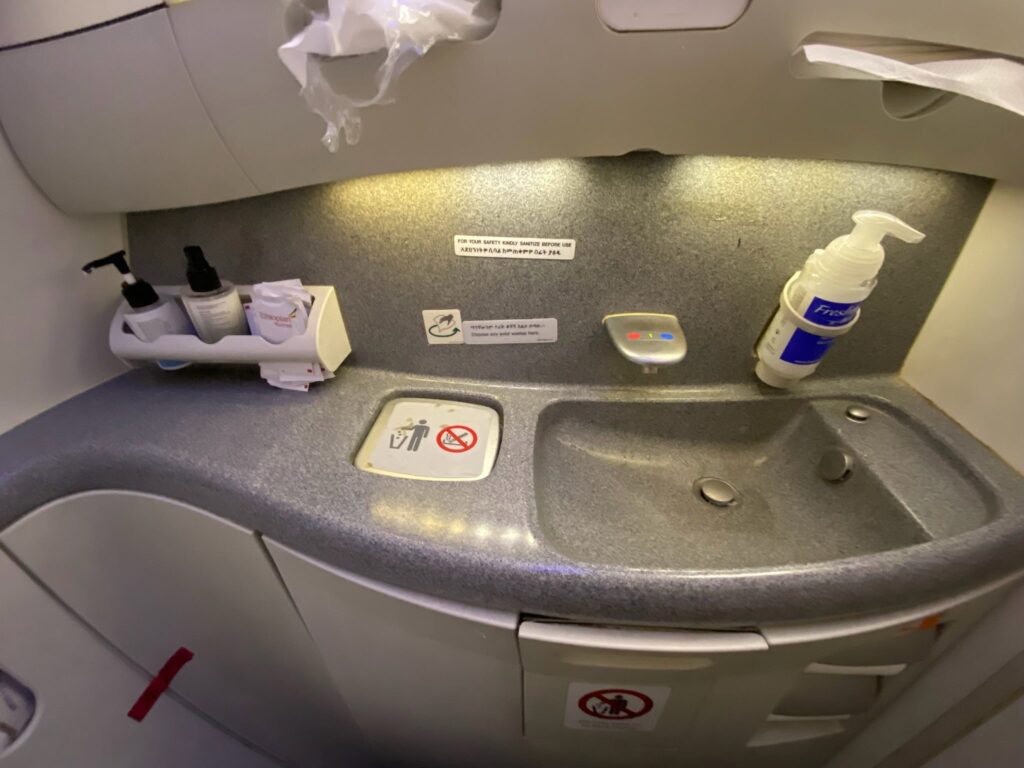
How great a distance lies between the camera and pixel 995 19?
346 mm

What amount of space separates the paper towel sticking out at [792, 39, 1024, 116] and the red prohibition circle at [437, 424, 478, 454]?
51 centimetres

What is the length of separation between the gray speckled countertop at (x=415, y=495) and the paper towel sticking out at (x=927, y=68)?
0.42 meters

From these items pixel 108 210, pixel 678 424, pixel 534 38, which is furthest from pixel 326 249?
pixel 678 424

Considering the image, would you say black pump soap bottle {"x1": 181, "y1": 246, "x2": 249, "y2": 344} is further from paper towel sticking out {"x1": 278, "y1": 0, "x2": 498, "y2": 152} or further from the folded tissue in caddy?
paper towel sticking out {"x1": 278, "y1": 0, "x2": 498, "y2": 152}

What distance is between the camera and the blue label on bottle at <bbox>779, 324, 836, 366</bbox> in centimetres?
59

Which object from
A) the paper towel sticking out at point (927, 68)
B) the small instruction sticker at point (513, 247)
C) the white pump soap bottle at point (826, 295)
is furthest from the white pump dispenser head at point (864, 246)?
the small instruction sticker at point (513, 247)

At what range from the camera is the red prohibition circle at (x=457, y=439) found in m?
0.60

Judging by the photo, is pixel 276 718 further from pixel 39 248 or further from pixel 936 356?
pixel 936 356

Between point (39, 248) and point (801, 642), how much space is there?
39.6 inches

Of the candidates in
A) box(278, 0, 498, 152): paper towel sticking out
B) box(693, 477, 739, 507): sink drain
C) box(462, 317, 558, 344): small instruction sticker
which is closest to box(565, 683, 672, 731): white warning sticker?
box(693, 477, 739, 507): sink drain

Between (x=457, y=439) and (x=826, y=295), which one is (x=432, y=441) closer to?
(x=457, y=439)

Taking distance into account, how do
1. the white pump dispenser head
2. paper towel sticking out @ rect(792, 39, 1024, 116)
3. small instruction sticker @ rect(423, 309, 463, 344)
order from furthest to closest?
1. small instruction sticker @ rect(423, 309, 463, 344)
2. the white pump dispenser head
3. paper towel sticking out @ rect(792, 39, 1024, 116)

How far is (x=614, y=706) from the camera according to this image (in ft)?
1.90

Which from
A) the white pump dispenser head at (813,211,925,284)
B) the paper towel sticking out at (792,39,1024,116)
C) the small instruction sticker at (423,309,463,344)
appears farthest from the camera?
the small instruction sticker at (423,309,463,344)
